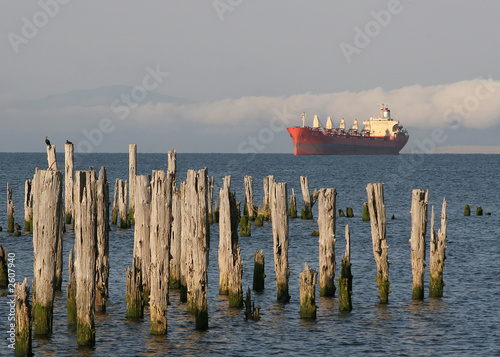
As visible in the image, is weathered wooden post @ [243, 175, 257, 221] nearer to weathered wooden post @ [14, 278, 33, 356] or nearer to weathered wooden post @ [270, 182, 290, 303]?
weathered wooden post @ [270, 182, 290, 303]

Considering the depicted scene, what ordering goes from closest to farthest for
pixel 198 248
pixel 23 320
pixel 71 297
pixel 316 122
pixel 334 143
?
pixel 23 320, pixel 198 248, pixel 71 297, pixel 334 143, pixel 316 122

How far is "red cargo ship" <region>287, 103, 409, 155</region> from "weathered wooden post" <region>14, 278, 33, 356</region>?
129 m

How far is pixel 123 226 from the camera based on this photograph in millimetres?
26844

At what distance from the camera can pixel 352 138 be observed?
145 meters

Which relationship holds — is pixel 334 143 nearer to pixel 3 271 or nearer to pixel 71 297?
pixel 3 271

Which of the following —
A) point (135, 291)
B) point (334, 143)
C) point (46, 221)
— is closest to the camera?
point (46, 221)

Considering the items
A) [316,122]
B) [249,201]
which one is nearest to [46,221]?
[249,201]

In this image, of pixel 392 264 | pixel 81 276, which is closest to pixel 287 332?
pixel 81 276

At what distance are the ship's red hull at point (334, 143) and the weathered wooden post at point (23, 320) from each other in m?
129

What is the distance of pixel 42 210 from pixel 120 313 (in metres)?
4.17

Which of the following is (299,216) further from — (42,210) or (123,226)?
(42,210)

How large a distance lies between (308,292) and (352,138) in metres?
134

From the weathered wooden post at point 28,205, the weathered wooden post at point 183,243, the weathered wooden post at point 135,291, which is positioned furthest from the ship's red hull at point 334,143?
the weathered wooden post at point 135,291

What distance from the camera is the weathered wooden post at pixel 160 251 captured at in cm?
1125
